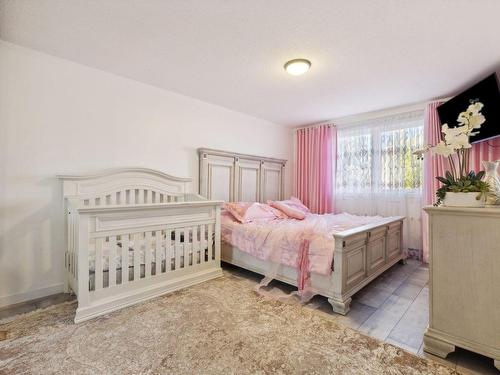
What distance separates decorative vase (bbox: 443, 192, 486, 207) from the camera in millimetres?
1442

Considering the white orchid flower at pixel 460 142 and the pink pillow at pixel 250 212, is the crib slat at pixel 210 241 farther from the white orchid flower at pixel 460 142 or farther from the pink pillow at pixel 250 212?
the white orchid flower at pixel 460 142

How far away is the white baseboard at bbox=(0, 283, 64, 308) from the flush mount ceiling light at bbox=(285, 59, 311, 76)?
3139mm

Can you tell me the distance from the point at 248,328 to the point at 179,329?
1.61 ft

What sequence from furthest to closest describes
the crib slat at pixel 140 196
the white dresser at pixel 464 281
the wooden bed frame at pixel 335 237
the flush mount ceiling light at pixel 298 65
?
the crib slat at pixel 140 196 < the flush mount ceiling light at pixel 298 65 < the wooden bed frame at pixel 335 237 < the white dresser at pixel 464 281

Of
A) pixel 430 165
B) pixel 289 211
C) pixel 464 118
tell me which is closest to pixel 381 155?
pixel 430 165

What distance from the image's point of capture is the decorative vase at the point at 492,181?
1439mm

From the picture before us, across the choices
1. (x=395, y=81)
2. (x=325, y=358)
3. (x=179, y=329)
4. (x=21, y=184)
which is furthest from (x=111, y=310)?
(x=395, y=81)

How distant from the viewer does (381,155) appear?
12.7 ft

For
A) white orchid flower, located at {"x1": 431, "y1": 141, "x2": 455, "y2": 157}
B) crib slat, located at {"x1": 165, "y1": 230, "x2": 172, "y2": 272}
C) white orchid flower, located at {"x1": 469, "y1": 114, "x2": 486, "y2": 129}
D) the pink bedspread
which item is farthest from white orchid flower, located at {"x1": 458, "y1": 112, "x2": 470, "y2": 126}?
crib slat, located at {"x1": 165, "y1": 230, "x2": 172, "y2": 272}

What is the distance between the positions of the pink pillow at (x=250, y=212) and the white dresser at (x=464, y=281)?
76.9 inches

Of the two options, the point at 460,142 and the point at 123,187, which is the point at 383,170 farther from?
the point at 123,187

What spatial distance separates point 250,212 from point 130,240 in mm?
1469

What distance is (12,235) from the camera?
7.06ft

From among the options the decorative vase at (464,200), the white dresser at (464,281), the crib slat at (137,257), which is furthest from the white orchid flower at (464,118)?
the crib slat at (137,257)
